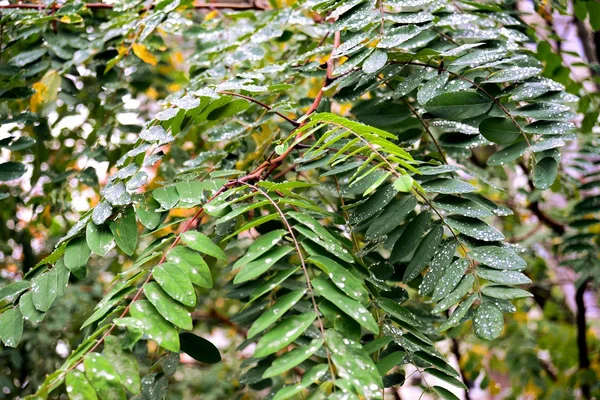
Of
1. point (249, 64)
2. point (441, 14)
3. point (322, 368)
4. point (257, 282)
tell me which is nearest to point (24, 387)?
point (257, 282)

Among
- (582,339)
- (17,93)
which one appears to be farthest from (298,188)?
(582,339)

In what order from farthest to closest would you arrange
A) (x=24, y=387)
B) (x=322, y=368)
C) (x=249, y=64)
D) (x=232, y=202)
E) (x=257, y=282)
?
(x=24, y=387) → (x=249, y=64) → (x=257, y=282) → (x=232, y=202) → (x=322, y=368)

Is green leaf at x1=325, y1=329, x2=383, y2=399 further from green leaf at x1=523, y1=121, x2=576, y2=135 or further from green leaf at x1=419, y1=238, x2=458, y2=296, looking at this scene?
green leaf at x1=523, y1=121, x2=576, y2=135

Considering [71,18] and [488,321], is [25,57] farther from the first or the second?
[488,321]

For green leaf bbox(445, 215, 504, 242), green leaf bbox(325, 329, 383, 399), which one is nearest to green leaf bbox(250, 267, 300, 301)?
green leaf bbox(325, 329, 383, 399)

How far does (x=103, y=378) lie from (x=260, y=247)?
277 mm

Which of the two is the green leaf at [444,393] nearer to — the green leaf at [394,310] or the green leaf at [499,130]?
the green leaf at [394,310]

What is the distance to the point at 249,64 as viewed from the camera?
5.25ft

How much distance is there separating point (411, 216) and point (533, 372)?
1.48 m

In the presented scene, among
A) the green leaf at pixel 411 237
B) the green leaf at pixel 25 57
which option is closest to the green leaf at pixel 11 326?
the green leaf at pixel 411 237

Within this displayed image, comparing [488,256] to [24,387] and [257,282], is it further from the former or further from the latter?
[24,387]

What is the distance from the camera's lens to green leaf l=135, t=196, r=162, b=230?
0.99m

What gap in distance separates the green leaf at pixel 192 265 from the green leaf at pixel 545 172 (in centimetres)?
58

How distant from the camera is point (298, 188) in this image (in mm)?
1203
